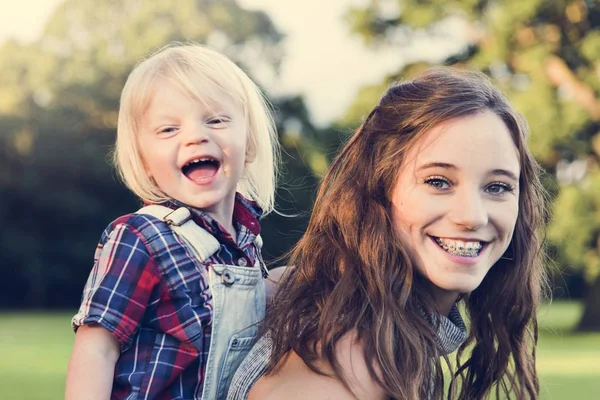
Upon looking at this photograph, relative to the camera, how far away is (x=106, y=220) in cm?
2455

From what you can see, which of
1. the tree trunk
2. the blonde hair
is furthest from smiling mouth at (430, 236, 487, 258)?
the tree trunk

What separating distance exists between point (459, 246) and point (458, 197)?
0.11m

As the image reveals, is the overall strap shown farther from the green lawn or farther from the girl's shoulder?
the green lawn

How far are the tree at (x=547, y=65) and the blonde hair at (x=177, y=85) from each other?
1450 centimetres

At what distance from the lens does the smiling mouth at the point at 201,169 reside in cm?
244

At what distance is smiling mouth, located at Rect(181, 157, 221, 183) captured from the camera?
244 centimetres

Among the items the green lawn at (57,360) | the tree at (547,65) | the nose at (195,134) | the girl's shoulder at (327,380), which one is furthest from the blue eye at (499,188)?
the tree at (547,65)

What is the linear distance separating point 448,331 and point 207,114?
0.87 meters

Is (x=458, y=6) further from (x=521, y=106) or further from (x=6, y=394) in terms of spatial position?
(x=6, y=394)

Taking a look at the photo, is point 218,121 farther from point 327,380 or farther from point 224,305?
point 327,380

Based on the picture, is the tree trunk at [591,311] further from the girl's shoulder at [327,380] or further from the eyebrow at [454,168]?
the girl's shoulder at [327,380]

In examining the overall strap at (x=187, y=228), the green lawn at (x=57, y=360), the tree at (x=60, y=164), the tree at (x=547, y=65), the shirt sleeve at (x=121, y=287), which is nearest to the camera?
the shirt sleeve at (x=121, y=287)

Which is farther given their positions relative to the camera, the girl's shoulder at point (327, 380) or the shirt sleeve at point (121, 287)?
the shirt sleeve at point (121, 287)

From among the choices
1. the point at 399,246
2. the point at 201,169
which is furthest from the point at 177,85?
the point at 399,246
